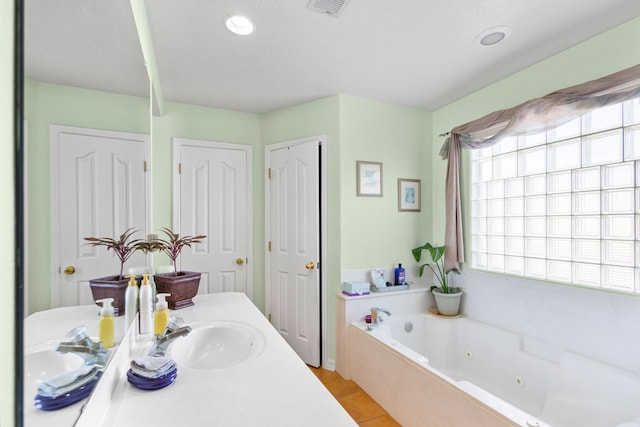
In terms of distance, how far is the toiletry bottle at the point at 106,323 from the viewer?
31.8 inches

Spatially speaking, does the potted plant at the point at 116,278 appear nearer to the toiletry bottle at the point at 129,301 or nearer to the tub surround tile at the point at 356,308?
the toiletry bottle at the point at 129,301

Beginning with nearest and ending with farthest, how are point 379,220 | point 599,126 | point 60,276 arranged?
point 60,276, point 599,126, point 379,220

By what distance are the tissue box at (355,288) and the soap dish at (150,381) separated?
1.73m

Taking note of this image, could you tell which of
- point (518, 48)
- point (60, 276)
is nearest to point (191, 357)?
point (60, 276)

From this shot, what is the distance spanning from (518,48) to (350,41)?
109cm

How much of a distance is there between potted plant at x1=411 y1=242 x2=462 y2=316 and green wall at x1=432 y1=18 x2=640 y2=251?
9.9 inches

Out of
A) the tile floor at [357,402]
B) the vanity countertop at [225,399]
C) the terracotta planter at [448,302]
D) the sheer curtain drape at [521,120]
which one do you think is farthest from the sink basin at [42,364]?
the terracotta planter at [448,302]

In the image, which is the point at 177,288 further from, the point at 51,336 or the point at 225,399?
the point at 51,336

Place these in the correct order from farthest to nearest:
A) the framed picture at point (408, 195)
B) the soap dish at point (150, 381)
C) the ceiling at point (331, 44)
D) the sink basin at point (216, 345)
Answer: the framed picture at point (408, 195) → the sink basin at point (216, 345) → the ceiling at point (331, 44) → the soap dish at point (150, 381)

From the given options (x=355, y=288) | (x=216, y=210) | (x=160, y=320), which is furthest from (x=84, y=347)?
(x=216, y=210)

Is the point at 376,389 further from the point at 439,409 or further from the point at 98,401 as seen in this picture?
the point at 98,401

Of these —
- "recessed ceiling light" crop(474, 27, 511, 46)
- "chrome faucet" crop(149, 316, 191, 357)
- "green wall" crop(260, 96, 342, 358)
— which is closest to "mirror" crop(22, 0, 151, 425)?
"chrome faucet" crop(149, 316, 191, 357)

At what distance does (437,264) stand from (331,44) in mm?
2004

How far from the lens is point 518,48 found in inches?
75.6
